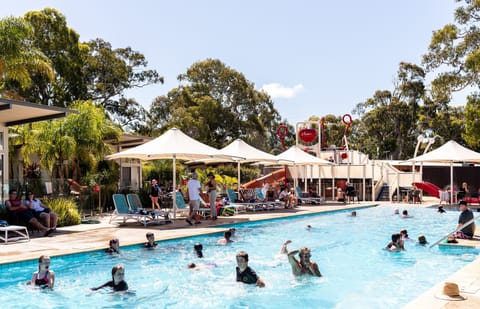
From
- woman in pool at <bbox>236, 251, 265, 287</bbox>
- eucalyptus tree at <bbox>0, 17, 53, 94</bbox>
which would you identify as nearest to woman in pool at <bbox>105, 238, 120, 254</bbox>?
woman in pool at <bbox>236, 251, 265, 287</bbox>

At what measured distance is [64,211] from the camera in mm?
13609

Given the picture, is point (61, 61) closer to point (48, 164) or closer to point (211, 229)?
point (48, 164)

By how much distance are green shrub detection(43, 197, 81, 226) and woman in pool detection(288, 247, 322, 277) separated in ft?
24.7

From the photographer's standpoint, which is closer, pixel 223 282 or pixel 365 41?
pixel 223 282

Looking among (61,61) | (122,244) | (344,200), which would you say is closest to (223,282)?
(122,244)

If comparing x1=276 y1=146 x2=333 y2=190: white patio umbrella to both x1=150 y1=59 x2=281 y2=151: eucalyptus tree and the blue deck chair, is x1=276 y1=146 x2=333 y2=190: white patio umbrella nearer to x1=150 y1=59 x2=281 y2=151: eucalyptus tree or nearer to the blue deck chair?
the blue deck chair

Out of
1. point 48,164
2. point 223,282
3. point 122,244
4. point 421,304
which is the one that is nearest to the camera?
point 421,304

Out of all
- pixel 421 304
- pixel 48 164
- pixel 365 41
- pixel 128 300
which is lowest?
pixel 128 300

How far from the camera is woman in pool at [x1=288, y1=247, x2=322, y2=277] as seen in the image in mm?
8016

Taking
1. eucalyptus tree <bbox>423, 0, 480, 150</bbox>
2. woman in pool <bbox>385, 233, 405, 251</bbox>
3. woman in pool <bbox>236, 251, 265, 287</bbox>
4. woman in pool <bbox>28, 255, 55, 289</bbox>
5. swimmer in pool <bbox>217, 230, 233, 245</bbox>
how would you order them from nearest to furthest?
woman in pool <bbox>28, 255, 55, 289</bbox> → woman in pool <bbox>236, 251, 265, 287</bbox> → woman in pool <bbox>385, 233, 405, 251</bbox> → swimmer in pool <bbox>217, 230, 233, 245</bbox> → eucalyptus tree <bbox>423, 0, 480, 150</bbox>

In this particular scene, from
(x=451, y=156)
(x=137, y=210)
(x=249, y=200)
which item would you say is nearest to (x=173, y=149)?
(x=137, y=210)

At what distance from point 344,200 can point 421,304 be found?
64.1 feet

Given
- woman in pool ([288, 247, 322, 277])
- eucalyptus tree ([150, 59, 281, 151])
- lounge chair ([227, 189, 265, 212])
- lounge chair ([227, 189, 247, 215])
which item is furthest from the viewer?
eucalyptus tree ([150, 59, 281, 151])

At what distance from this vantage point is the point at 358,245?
12.5 metres
